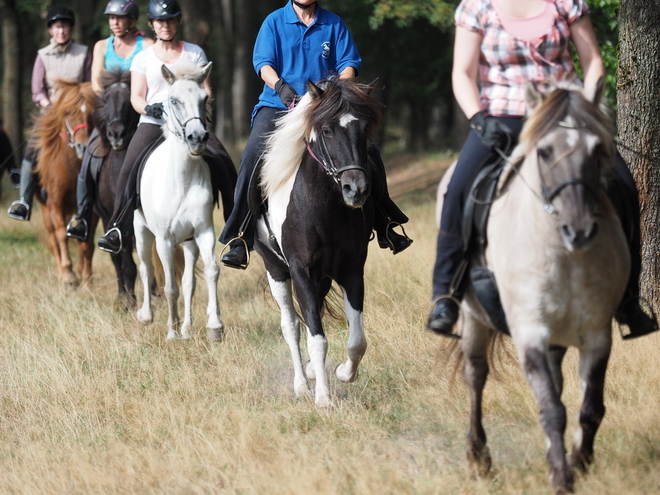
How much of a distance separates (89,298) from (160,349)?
2873 mm

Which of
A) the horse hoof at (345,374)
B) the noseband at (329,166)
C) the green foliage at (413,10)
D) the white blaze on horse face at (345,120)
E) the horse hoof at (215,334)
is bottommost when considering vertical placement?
the horse hoof at (215,334)

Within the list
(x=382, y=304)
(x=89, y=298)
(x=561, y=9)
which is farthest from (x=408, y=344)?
(x=89, y=298)

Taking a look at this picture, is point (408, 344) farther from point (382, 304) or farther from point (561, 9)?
point (561, 9)

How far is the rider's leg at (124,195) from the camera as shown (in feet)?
28.7

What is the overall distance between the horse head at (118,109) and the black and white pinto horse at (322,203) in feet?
11.7

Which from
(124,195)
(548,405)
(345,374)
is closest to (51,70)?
(124,195)

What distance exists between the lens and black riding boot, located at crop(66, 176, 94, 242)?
408 inches

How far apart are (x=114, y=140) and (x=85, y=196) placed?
4.32 ft

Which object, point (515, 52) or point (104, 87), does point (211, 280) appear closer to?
point (104, 87)

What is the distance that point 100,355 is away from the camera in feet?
24.3

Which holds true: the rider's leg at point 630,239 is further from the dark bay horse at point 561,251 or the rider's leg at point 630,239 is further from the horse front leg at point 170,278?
the horse front leg at point 170,278

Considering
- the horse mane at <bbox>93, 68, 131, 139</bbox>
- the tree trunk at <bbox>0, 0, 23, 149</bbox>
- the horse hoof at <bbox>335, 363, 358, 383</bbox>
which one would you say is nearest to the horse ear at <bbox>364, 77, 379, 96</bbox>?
the horse hoof at <bbox>335, 363, 358, 383</bbox>

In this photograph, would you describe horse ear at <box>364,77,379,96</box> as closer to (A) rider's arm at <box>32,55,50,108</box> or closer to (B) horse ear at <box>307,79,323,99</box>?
(B) horse ear at <box>307,79,323,99</box>

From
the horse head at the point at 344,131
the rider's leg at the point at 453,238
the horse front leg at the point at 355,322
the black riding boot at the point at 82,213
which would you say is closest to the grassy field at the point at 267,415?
the horse front leg at the point at 355,322
